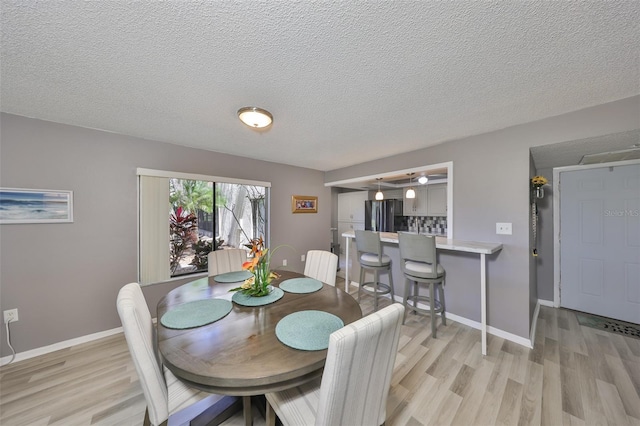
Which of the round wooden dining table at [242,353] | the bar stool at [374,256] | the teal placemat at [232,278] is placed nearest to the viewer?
the round wooden dining table at [242,353]

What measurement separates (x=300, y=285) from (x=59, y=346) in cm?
257

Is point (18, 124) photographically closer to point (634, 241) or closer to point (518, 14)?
point (518, 14)

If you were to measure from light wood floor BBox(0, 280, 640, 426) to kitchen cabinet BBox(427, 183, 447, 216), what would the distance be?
87.9 inches

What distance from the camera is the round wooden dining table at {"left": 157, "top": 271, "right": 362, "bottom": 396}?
0.83m

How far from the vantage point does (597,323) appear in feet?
8.06

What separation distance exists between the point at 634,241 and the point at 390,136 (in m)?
3.13

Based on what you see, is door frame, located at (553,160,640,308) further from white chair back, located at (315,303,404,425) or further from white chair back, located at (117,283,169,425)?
white chair back, located at (117,283,169,425)

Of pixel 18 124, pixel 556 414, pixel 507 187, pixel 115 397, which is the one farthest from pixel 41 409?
pixel 507 187

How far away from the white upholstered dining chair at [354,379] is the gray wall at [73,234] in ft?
8.34

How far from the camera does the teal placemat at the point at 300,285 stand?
5.47ft

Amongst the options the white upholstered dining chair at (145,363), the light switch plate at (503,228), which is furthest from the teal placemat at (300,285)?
the light switch plate at (503,228)

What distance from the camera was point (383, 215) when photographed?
429 cm

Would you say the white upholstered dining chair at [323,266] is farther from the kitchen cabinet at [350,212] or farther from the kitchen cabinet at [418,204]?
the kitchen cabinet at [418,204]

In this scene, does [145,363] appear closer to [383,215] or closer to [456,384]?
[456,384]
